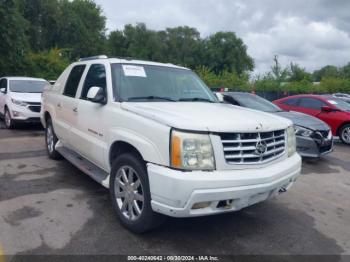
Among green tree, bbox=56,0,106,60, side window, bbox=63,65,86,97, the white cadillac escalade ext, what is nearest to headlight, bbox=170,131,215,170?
the white cadillac escalade ext

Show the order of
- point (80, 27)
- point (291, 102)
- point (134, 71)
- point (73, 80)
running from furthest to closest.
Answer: point (80, 27) < point (291, 102) < point (73, 80) < point (134, 71)

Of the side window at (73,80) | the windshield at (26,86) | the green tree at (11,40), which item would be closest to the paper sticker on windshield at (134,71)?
the side window at (73,80)

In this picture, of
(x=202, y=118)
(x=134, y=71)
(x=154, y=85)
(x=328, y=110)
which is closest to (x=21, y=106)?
(x=134, y=71)

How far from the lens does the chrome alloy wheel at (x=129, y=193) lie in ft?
11.9

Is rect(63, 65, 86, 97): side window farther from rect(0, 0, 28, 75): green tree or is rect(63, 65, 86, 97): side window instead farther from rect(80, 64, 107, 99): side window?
rect(0, 0, 28, 75): green tree

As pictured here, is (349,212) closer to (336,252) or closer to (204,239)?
(336,252)

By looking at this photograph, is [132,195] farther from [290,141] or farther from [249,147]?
[290,141]

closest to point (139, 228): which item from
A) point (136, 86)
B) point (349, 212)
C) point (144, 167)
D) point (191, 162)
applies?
point (144, 167)

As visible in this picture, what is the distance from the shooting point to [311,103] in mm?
10953

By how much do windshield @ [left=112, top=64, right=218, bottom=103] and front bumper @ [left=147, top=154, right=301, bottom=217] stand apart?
4.25ft

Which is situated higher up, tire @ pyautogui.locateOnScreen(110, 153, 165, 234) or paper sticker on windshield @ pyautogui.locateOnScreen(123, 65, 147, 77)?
paper sticker on windshield @ pyautogui.locateOnScreen(123, 65, 147, 77)

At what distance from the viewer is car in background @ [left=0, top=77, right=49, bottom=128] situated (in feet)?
33.1

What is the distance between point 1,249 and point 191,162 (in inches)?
78.3

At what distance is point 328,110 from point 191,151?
8707 mm
